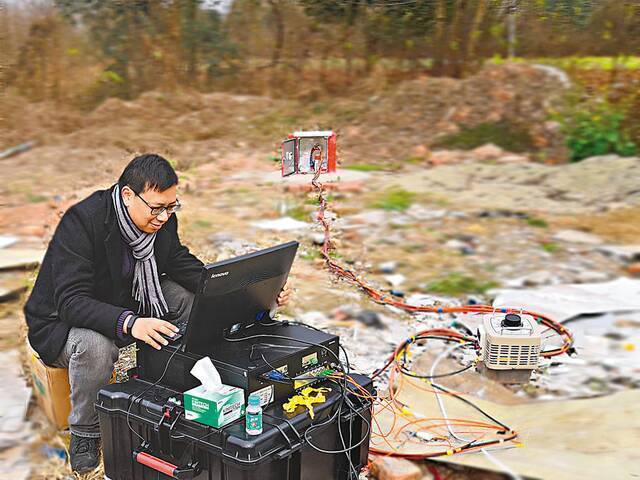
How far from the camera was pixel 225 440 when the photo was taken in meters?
1.69

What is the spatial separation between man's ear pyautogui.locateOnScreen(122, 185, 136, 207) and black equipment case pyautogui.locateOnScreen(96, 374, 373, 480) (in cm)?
54

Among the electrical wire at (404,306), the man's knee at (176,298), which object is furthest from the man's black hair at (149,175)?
the electrical wire at (404,306)

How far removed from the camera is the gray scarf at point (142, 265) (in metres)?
2.12

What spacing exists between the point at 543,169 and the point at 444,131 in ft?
3.45

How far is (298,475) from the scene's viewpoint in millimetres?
1811

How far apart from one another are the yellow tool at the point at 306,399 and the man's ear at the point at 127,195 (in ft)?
2.53

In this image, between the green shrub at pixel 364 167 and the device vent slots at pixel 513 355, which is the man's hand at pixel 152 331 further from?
the green shrub at pixel 364 167

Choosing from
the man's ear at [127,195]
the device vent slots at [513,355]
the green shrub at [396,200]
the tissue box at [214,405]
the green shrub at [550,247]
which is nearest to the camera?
the tissue box at [214,405]

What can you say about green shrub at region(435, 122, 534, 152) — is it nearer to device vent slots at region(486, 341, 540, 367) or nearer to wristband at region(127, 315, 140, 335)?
device vent slots at region(486, 341, 540, 367)

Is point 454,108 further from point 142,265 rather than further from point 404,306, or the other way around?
point 142,265

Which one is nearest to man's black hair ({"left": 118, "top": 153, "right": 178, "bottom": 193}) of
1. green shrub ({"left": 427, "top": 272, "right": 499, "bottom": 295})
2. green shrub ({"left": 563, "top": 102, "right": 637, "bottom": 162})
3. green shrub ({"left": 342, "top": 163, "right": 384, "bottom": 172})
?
green shrub ({"left": 427, "top": 272, "right": 499, "bottom": 295})

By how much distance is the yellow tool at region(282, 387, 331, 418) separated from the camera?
184 centimetres

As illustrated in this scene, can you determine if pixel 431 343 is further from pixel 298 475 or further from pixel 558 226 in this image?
pixel 558 226

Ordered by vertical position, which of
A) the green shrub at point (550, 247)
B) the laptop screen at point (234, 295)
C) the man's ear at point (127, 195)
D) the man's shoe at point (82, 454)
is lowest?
the green shrub at point (550, 247)
